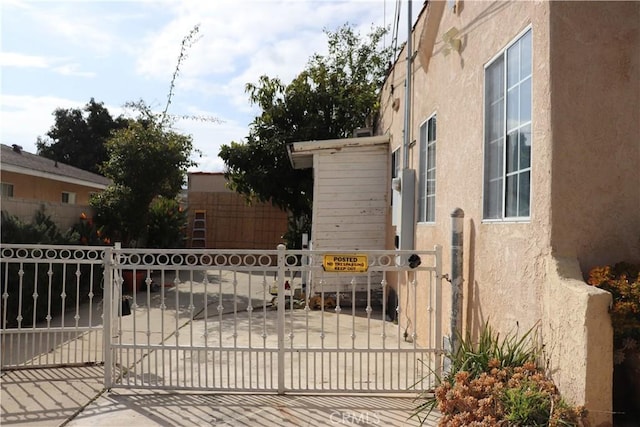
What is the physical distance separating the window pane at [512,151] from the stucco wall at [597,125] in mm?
586

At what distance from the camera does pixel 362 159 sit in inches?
363

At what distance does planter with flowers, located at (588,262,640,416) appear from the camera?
271cm

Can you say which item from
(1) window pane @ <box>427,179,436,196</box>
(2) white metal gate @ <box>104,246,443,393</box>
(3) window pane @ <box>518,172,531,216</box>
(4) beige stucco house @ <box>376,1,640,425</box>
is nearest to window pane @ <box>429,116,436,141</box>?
(1) window pane @ <box>427,179,436,196</box>

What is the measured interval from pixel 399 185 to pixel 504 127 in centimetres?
303

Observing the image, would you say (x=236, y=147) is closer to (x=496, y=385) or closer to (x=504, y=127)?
(x=504, y=127)

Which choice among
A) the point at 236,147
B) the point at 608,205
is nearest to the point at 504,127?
the point at 608,205

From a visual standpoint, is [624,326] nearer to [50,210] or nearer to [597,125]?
[597,125]

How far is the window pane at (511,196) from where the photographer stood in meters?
3.67

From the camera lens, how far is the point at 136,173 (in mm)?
11461

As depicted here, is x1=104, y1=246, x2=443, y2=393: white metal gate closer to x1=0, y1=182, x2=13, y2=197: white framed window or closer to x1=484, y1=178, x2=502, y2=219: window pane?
x1=484, y1=178, x2=502, y2=219: window pane

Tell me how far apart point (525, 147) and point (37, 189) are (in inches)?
502

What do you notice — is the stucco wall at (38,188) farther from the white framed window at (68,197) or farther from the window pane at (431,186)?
the window pane at (431,186)

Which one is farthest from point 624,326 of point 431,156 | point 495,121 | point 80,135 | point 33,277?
point 80,135

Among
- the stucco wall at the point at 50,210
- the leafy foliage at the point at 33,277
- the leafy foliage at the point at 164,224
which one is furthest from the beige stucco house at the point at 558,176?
the leafy foliage at the point at 164,224
